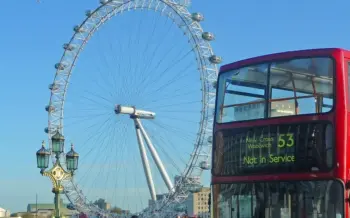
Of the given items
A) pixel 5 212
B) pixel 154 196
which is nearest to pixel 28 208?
pixel 5 212

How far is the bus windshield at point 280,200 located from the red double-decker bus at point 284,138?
0.05 feet

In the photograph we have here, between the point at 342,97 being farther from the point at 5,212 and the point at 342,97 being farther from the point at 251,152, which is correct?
the point at 5,212

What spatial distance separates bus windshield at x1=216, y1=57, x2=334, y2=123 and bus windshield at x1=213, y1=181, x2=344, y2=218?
4.24 ft

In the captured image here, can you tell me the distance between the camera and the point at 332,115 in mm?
12141

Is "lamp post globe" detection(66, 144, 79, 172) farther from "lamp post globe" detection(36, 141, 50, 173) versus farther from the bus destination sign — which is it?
the bus destination sign

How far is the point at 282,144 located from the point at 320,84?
1.28m

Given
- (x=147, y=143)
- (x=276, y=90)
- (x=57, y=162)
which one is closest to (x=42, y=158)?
(x=57, y=162)

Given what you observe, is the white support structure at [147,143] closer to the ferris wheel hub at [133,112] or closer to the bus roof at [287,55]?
the ferris wheel hub at [133,112]

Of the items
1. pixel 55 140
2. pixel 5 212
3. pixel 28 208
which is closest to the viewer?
pixel 55 140

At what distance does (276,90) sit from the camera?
1320cm

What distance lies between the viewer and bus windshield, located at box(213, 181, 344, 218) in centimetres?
1181

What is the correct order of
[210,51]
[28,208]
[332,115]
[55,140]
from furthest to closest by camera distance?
[28,208]
[210,51]
[55,140]
[332,115]

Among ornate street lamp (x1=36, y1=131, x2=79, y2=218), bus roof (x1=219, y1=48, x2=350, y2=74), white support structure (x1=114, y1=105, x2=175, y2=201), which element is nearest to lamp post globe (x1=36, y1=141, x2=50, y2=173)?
ornate street lamp (x1=36, y1=131, x2=79, y2=218)

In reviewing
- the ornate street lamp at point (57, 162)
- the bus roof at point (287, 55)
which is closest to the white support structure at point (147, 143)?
the ornate street lamp at point (57, 162)
